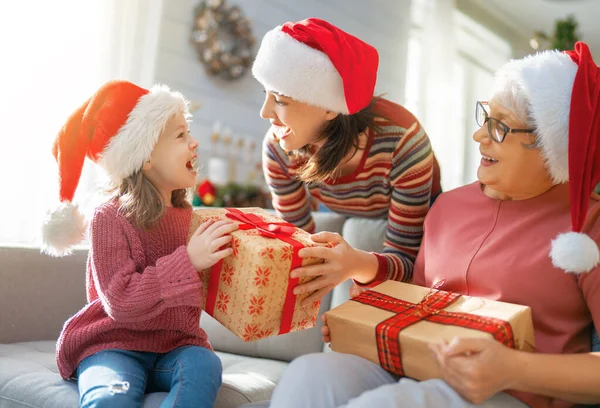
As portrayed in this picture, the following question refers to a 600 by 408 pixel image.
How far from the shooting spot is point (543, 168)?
4.10 feet

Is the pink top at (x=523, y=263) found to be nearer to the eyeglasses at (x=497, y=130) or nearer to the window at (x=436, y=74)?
the eyeglasses at (x=497, y=130)

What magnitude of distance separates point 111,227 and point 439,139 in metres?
5.04

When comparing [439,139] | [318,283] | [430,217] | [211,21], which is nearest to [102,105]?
[318,283]

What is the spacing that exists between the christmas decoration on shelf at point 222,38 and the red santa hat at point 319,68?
255cm

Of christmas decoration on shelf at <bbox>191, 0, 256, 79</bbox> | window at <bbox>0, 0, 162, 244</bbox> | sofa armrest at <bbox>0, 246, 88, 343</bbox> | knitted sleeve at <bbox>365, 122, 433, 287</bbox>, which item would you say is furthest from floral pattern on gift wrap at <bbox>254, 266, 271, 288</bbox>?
christmas decoration on shelf at <bbox>191, 0, 256, 79</bbox>

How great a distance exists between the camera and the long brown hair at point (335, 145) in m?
1.76

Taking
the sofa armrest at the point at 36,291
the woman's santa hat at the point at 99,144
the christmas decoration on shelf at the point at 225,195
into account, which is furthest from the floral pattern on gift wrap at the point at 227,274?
the christmas decoration on shelf at the point at 225,195

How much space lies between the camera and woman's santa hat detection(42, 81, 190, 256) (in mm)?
1604

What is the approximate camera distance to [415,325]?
110cm

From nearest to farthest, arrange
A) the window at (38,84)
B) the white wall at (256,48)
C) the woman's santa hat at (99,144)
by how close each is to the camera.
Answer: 1. the woman's santa hat at (99,144)
2. the window at (38,84)
3. the white wall at (256,48)

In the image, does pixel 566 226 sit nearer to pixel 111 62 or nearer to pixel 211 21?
pixel 111 62

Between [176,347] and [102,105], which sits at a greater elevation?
[102,105]

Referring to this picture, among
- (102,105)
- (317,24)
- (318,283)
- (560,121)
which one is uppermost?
(317,24)

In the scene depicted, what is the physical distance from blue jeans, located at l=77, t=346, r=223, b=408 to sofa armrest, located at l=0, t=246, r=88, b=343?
1.72 feet
